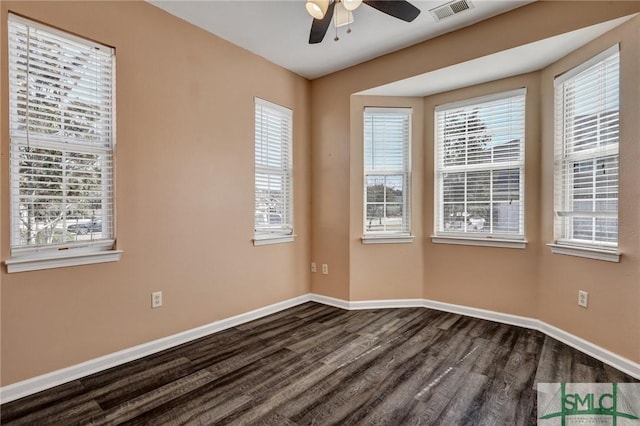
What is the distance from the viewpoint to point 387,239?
153 inches

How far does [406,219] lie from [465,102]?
4.81 ft

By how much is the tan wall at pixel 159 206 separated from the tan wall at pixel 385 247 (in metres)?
1.02

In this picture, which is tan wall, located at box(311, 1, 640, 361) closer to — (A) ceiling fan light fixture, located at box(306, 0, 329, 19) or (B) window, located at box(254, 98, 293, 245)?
(B) window, located at box(254, 98, 293, 245)

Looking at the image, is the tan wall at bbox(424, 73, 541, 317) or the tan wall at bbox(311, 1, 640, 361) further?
the tan wall at bbox(424, 73, 541, 317)

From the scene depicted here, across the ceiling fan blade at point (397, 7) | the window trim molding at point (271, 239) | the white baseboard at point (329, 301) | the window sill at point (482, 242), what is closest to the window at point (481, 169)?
the window sill at point (482, 242)

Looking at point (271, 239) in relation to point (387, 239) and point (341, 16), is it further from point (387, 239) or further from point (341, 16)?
point (341, 16)

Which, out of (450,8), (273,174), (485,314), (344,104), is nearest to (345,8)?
(450,8)

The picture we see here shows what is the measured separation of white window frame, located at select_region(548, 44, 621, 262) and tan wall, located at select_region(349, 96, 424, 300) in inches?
52.5

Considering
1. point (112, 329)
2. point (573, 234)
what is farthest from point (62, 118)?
point (573, 234)

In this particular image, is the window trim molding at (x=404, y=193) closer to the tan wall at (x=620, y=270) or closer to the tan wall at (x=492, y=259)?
the tan wall at (x=492, y=259)

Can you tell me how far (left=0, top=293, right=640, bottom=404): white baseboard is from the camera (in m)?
2.11

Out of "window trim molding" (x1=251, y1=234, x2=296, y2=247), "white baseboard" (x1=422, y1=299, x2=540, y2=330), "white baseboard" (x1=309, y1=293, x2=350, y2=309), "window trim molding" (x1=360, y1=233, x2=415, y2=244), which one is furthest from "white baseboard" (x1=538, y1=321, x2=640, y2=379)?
"window trim molding" (x1=251, y1=234, x2=296, y2=247)

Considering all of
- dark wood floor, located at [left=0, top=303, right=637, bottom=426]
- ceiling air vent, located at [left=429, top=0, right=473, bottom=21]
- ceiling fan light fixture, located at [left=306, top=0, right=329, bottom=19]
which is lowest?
dark wood floor, located at [left=0, top=303, right=637, bottom=426]

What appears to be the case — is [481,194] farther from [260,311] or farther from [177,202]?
[177,202]
